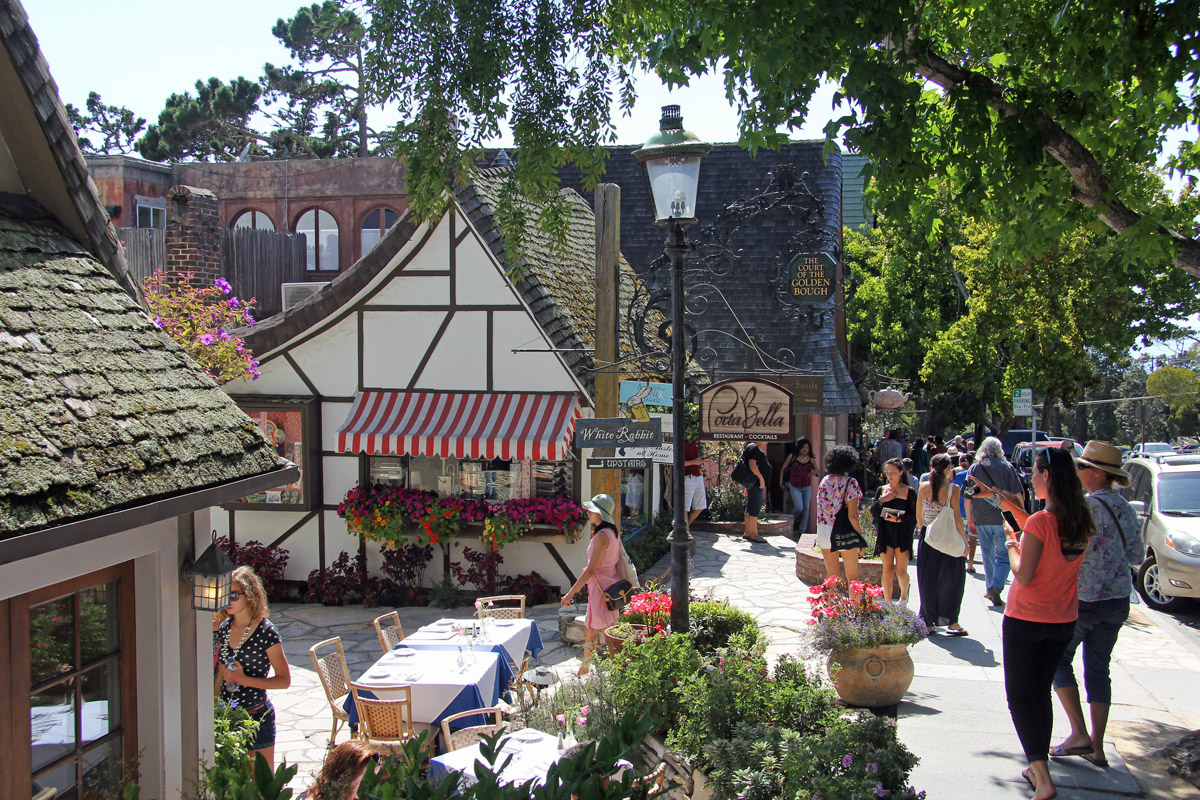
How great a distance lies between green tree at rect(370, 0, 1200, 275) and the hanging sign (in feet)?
14.9

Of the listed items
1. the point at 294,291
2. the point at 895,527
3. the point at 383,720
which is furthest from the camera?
the point at 294,291

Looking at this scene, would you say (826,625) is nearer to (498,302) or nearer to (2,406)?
(2,406)

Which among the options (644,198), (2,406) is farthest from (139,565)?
(644,198)

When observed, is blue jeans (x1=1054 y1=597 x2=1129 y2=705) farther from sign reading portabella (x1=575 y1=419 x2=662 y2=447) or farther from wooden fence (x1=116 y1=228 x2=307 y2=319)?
wooden fence (x1=116 y1=228 x2=307 y2=319)

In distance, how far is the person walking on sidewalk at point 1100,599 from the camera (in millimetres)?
5375

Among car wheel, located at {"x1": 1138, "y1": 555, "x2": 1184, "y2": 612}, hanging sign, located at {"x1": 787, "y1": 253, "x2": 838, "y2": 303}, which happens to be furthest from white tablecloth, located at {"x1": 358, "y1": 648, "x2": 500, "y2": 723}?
car wheel, located at {"x1": 1138, "y1": 555, "x2": 1184, "y2": 612}

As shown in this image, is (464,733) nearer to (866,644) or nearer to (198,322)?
(866,644)

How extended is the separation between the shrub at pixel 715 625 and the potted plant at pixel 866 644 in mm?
491

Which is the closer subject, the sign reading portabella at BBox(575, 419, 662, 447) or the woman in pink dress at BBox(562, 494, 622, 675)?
the sign reading portabella at BBox(575, 419, 662, 447)

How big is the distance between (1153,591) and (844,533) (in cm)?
440

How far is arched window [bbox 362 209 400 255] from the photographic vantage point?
919 inches

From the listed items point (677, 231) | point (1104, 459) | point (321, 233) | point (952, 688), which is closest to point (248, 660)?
point (677, 231)

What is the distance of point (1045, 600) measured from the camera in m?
4.94

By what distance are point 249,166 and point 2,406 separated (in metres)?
22.6
